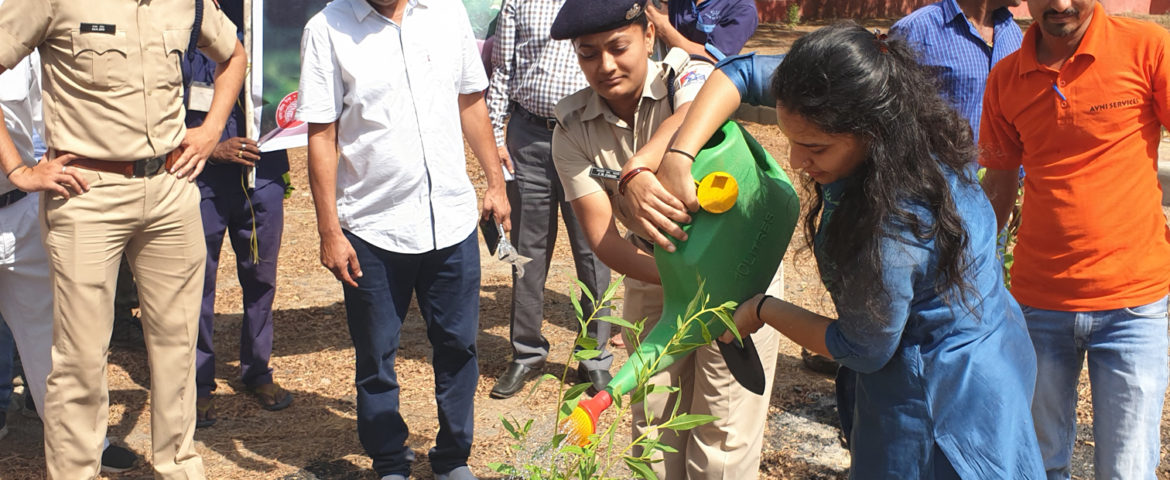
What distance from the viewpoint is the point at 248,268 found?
4676 mm

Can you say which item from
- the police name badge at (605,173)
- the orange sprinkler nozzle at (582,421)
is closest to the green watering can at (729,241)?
the orange sprinkler nozzle at (582,421)

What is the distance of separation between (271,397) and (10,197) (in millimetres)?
1403

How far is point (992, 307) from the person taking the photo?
2.05m

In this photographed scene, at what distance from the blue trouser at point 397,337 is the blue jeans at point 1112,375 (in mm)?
1825

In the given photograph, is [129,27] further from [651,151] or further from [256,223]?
[651,151]

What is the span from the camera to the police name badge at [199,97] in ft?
14.1

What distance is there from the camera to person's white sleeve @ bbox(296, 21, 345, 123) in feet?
11.1

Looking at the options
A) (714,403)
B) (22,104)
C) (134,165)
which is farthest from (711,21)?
(22,104)

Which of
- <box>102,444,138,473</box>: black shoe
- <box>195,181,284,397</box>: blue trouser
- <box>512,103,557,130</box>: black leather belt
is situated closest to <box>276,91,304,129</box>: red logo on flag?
<box>195,181,284,397</box>: blue trouser

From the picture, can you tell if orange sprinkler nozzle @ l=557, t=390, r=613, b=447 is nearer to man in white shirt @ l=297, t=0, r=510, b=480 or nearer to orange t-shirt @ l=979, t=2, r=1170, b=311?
orange t-shirt @ l=979, t=2, r=1170, b=311

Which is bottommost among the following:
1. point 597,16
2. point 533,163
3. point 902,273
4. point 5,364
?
point 5,364

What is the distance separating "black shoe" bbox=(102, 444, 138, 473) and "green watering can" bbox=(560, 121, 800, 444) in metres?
2.56

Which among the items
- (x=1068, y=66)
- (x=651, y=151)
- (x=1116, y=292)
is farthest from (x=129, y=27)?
(x=1116, y=292)

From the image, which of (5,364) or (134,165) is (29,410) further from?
(134,165)
